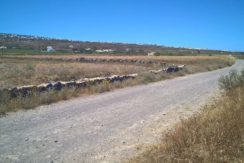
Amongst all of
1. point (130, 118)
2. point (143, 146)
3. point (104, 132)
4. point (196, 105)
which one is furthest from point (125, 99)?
point (143, 146)

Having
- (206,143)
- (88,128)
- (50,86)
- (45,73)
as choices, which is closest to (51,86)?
(50,86)

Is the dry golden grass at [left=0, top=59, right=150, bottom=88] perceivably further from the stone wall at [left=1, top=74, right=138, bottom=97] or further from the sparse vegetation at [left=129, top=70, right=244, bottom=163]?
the sparse vegetation at [left=129, top=70, right=244, bottom=163]

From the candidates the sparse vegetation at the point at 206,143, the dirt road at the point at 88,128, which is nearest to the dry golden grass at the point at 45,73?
the dirt road at the point at 88,128

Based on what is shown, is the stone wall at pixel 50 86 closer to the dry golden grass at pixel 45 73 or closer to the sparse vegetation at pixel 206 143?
the dry golden grass at pixel 45 73

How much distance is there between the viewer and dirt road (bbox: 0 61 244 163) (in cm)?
788

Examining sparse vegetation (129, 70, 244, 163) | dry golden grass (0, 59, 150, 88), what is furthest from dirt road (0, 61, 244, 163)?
dry golden grass (0, 59, 150, 88)

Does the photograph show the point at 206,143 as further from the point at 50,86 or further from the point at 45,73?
the point at 45,73

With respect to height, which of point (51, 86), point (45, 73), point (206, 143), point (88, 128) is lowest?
point (45, 73)

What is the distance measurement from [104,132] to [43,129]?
1.72 meters

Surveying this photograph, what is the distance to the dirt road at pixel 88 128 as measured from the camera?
788 cm

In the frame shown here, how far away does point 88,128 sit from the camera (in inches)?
406

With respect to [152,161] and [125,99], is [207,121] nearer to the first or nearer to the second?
[152,161]

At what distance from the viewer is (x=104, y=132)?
32.4ft

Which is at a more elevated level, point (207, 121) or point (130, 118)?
point (207, 121)
